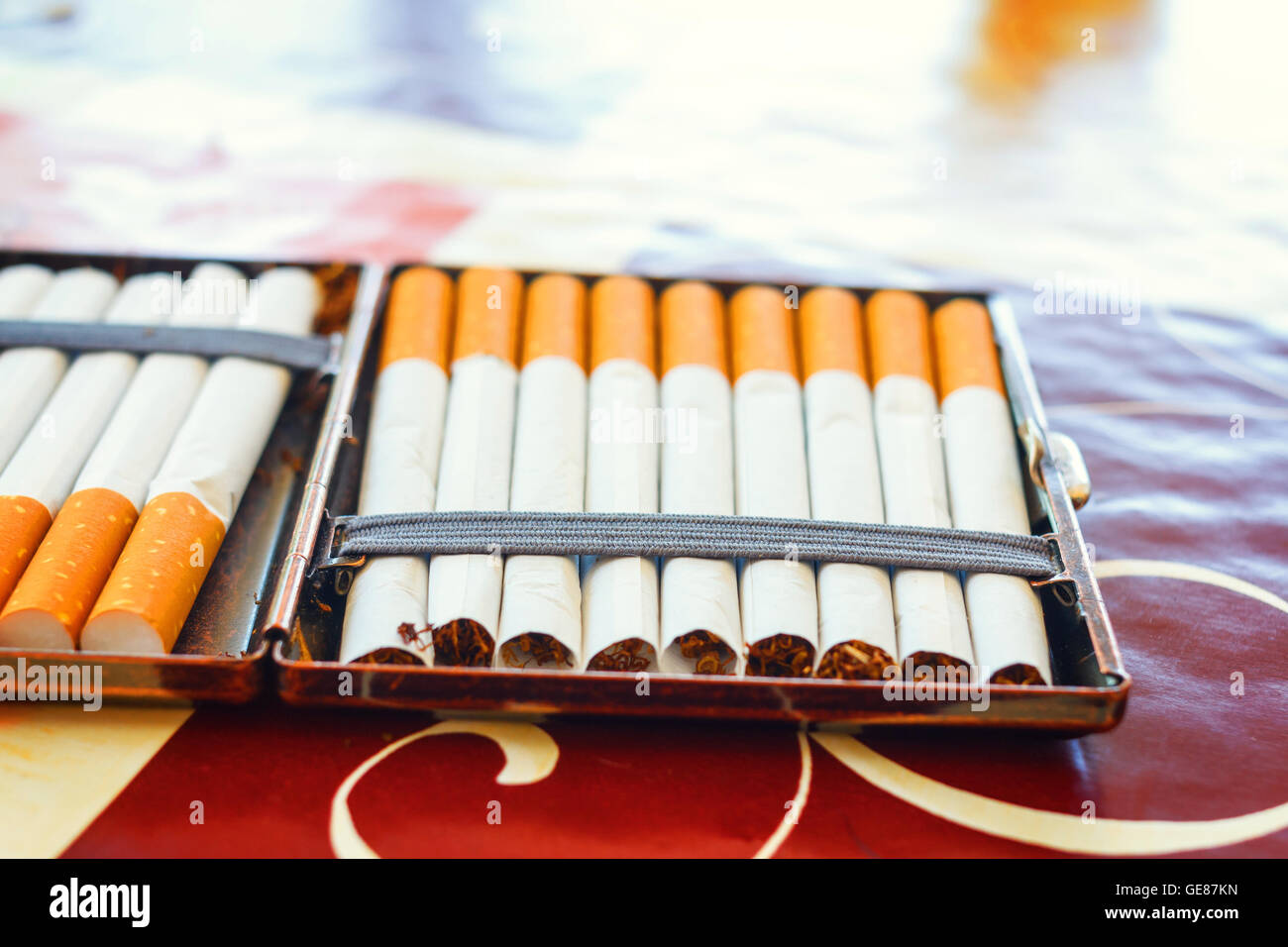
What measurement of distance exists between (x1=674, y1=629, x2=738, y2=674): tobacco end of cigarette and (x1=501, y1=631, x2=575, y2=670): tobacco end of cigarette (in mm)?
83

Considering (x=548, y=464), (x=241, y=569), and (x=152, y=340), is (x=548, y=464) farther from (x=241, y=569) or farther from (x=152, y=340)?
(x=152, y=340)

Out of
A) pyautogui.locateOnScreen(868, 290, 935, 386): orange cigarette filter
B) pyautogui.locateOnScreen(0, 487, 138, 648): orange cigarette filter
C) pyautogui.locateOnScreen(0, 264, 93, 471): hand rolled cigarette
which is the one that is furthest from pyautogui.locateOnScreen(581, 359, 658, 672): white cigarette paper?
pyautogui.locateOnScreen(0, 264, 93, 471): hand rolled cigarette

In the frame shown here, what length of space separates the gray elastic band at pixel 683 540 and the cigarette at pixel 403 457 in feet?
0.08

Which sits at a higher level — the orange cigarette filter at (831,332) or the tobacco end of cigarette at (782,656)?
the orange cigarette filter at (831,332)

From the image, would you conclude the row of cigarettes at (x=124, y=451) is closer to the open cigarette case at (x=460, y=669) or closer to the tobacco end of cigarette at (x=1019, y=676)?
the open cigarette case at (x=460, y=669)

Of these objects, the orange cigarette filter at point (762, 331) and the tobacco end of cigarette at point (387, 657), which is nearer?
the tobacco end of cigarette at point (387, 657)

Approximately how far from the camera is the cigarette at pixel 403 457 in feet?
2.33

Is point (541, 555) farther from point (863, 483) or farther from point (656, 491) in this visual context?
point (863, 483)

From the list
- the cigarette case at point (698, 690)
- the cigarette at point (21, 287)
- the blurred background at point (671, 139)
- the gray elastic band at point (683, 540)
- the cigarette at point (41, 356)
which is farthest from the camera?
the blurred background at point (671, 139)

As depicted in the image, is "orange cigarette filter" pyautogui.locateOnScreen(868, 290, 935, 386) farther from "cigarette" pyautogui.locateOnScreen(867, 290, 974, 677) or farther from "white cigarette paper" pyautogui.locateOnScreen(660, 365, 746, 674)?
"white cigarette paper" pyautogui.locateOnScreen(660, 365, 746, 674)

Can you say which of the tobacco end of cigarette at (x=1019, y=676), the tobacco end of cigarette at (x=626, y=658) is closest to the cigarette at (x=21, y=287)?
the tobacco end of cigarette at (x=626, y=658)

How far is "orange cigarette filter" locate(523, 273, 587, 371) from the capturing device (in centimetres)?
96

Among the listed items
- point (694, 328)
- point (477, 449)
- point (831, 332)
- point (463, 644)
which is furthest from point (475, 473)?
point (831, 332)

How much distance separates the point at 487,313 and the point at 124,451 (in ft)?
1.15
